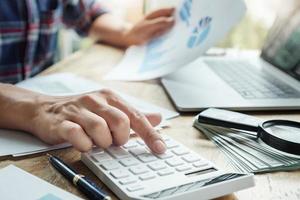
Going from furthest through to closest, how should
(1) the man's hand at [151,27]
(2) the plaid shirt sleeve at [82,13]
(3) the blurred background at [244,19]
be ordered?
(3) the blurred background at [244,19] → (2) the plaid shirt sleeve at [82,13] → (1) the man's hand at [151,27]

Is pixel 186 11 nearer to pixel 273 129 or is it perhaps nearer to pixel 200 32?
pixel 200 32

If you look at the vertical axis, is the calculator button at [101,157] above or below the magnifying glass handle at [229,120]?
below

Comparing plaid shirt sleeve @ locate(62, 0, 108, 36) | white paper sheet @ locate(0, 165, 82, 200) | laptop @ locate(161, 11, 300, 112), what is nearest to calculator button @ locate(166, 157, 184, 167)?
white paper sheet @ locate(0, 165, 82, 200)

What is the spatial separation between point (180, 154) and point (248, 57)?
2.09 feet

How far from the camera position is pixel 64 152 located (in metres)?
0.58

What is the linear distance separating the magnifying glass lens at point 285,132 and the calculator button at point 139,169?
0.63 feet

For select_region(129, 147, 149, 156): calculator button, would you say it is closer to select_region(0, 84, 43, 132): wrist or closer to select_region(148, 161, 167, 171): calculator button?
select_region(148, 161, 167, 171): calculator button

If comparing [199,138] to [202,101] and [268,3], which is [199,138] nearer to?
[202,101]

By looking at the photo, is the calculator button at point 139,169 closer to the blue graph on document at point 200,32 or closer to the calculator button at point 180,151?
the calculator button at point 180,151

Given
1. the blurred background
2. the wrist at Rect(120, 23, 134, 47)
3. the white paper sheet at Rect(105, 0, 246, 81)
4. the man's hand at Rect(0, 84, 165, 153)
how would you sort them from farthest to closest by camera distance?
the blurred background < the wrist at Rect(120, 23, 134, 47) < the white paper sheet at Rect(105, 0, 246, 81) < the man's hand at Rect(0, 84, 165, 153)

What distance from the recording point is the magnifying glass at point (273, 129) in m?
0.57

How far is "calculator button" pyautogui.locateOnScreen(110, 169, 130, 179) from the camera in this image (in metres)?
0.49

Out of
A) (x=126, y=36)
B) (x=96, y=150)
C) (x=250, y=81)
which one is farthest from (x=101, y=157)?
(x=126, y=36)

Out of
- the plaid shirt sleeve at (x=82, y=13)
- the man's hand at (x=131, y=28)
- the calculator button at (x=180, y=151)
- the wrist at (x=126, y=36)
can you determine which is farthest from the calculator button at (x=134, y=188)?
the plaid shirt sleeve at (x=82, y=13)
